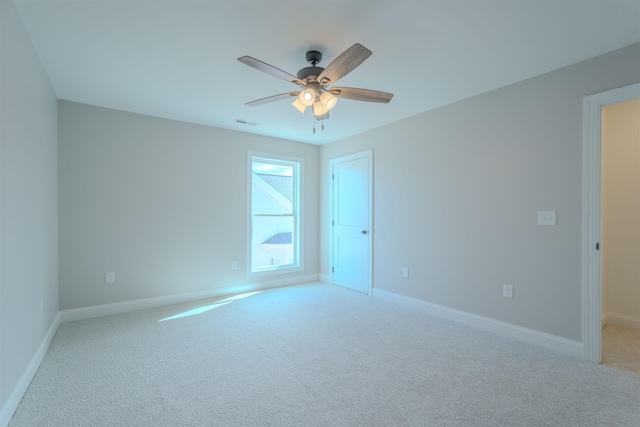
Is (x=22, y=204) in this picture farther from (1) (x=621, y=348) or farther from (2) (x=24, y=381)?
(1) (x=621, y=348)

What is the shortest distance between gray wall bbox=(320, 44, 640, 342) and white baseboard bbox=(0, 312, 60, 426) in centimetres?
363

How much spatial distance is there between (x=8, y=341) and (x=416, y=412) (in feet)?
8.10

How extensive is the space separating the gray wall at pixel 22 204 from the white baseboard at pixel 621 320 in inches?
206

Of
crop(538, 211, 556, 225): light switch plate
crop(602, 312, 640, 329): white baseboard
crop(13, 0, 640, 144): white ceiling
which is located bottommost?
crop(602, 312, 640, 329): white baseboard

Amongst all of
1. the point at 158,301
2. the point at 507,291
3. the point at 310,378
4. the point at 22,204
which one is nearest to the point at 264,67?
the point at 22,204

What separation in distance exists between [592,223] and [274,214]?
392 centimetres

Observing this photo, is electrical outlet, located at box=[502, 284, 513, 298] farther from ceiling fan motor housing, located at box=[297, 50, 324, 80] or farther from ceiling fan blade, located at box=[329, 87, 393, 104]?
ceiling fan motor housing, located at box=[297, 50, 324, 80]

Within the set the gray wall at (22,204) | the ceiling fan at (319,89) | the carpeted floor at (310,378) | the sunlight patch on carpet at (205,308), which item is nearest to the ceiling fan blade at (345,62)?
the ceiling fan at (319,89)

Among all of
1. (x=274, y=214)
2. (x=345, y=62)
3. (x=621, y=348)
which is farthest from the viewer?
(x=274, y=214)

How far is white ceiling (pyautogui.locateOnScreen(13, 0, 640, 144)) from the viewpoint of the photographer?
184 cm

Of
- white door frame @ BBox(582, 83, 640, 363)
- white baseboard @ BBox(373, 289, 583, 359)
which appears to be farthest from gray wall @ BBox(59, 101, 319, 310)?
white door frame @ BBox(582, 83, 640, 363)

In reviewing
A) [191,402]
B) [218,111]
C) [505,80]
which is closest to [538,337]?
[505,80]

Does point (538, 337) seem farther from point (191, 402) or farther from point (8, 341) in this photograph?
point (8, 341)

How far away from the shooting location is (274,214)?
495 cm
